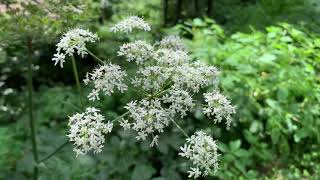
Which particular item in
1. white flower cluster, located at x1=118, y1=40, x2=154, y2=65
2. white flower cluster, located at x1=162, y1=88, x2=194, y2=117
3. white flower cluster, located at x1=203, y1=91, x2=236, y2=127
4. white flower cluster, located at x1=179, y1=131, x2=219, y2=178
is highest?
white flower cluster, located at x1=118, y1=40, x2=154, y2=65

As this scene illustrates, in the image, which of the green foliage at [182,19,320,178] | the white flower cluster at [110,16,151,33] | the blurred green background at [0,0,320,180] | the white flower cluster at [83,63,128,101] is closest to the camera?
the white flower cluster at [83,63,128,101]

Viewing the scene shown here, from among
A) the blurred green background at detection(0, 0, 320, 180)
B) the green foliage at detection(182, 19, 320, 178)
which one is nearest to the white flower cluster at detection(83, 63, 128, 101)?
the blurred green background at detection(0, 0, 320, 180)

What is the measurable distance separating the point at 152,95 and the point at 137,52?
0.46ft

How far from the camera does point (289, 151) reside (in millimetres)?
3676

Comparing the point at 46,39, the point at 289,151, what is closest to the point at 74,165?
the point at 46,39

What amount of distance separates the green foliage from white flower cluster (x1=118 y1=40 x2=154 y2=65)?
1.84 m

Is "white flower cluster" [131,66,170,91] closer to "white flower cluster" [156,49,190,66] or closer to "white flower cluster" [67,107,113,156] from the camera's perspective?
"white flower cluster" [156,49,190,66]

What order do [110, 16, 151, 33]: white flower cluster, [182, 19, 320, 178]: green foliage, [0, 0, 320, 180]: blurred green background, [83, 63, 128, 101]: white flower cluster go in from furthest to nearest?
1. [182, 19, 320, 178]: green foliage
2. [0, 0, 320, 180]: blurred green background
3. [110, 16, 151, 33]: white flower cluster
4. [83, 63, 128, 101]: white flower cluster

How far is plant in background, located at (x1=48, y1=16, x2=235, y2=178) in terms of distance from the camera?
135 centimetres

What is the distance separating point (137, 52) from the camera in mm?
1504

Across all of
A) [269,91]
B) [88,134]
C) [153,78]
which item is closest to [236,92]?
[269,91]

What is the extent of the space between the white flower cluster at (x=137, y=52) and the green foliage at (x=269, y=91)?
1840 mm

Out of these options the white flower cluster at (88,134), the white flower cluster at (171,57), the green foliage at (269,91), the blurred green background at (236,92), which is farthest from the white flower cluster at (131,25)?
the green foliage at (269,91)

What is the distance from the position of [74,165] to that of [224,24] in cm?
311
